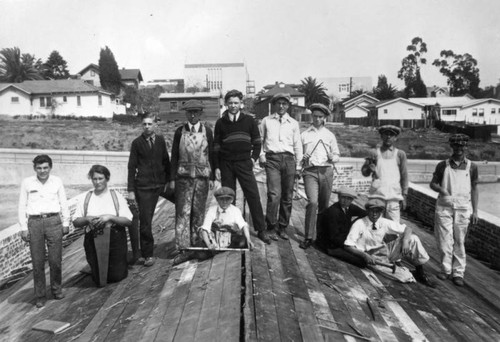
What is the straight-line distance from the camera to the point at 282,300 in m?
4.05

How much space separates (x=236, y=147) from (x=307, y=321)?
6.94 feet

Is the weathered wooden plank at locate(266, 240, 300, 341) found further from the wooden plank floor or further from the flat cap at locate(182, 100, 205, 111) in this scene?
the flat cap at locate(182, 100, 205, 111)

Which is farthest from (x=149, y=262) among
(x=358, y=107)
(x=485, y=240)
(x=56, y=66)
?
(x=56, y=66)

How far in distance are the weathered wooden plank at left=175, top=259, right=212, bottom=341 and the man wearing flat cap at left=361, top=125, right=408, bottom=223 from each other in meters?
2.20

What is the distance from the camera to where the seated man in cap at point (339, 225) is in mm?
5465

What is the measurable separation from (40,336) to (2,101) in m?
38.6

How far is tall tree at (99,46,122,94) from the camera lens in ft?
178

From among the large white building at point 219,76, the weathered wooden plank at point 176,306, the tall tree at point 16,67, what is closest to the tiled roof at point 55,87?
the tall tree at point 16,67

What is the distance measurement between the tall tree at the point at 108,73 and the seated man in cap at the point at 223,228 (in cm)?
5202

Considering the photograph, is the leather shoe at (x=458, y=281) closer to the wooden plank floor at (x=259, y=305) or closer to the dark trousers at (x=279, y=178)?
the wooden plank floor at (x=259, y=305)

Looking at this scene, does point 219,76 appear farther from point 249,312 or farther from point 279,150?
point 249,312

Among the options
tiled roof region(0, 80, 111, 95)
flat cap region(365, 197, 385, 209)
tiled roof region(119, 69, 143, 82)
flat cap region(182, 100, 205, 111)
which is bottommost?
flat cap region(365, 197, 385, 209)

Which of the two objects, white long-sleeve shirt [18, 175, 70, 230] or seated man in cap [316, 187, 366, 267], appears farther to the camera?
seated man in cap [316, 187, 366, 267]

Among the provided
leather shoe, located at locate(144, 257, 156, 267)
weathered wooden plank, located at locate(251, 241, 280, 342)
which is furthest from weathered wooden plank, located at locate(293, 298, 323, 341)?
leather shoe, located at locate(144, 257, 156, 267)
